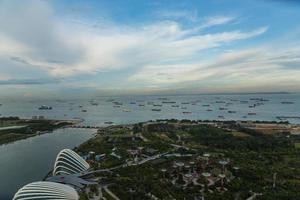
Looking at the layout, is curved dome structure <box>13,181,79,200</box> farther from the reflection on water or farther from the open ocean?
the open ocean

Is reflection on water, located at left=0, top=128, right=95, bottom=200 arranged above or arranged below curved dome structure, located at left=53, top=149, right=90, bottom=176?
below

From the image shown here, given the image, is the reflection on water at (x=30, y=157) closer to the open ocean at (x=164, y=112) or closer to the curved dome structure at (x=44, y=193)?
the curved dome structure at (x=44, y=193)

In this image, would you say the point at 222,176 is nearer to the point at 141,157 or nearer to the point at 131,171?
the point at 131,171

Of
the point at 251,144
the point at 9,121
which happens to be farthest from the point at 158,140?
the point at 9,121

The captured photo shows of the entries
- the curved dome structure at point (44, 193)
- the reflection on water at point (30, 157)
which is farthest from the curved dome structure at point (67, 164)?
the curved dome structure at point (44, 193)

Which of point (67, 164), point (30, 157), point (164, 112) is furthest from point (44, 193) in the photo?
point (164, 112)

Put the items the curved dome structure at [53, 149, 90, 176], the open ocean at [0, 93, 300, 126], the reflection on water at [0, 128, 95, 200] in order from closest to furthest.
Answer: the curved dome structure at [53, 149, 90, 176] < the reflection on water at [0, 128, 95, 200] < the open ocean at [0, 93, 300, 126]

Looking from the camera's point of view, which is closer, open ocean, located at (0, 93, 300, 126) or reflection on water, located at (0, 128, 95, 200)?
reflection on water, located at (0, 128, 95, 200)

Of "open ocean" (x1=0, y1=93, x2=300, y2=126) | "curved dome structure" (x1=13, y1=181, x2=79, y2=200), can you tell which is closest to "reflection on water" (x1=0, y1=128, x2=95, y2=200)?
"curved dome structure" (x1=13, y1=181, x2=79, y2=200)
